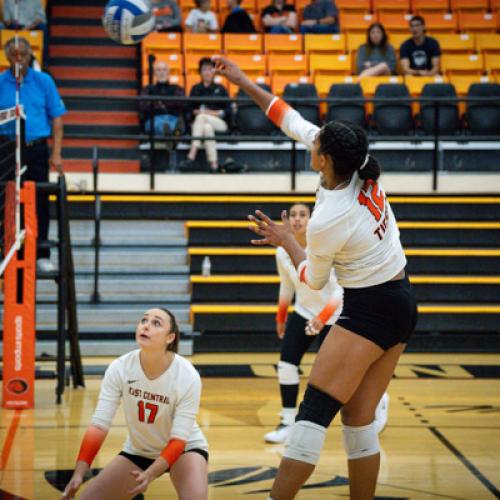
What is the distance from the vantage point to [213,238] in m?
10.5

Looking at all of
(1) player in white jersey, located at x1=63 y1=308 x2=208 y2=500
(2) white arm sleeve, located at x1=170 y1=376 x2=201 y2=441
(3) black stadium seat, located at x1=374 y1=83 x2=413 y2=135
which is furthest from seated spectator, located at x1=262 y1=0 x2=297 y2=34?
(2) white arm sleeve, located at x1=170 y1=376 x2=201 y2=441

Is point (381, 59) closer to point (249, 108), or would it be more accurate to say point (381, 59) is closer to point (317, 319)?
point (249, 108)

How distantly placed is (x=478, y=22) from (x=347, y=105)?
3.26 meters

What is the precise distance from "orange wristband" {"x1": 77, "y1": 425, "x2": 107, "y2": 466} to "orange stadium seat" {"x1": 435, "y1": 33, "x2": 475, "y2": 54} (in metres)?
10.1

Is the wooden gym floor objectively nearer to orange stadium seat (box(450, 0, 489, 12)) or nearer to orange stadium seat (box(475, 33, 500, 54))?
orange stadium seat (box(475, 33, 500, 54))

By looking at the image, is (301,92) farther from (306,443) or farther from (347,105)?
(306,443)

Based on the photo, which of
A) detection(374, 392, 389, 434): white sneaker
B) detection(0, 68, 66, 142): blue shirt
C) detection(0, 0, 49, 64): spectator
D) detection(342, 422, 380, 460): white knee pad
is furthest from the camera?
detection(0, 0, 49, 64): spectator

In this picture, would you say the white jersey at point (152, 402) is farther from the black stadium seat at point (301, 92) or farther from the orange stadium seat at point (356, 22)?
the orange stadium seat at point (356, 22)

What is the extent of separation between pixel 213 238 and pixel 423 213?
222cm

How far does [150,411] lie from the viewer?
443 cm

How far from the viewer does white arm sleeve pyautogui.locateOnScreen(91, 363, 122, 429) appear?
14.2 ft

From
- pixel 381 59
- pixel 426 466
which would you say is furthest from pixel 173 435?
pixel 381 59

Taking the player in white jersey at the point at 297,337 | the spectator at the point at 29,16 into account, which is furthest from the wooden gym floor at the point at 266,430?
the spectator at the point at 29,16

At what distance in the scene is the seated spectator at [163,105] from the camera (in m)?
11.4
